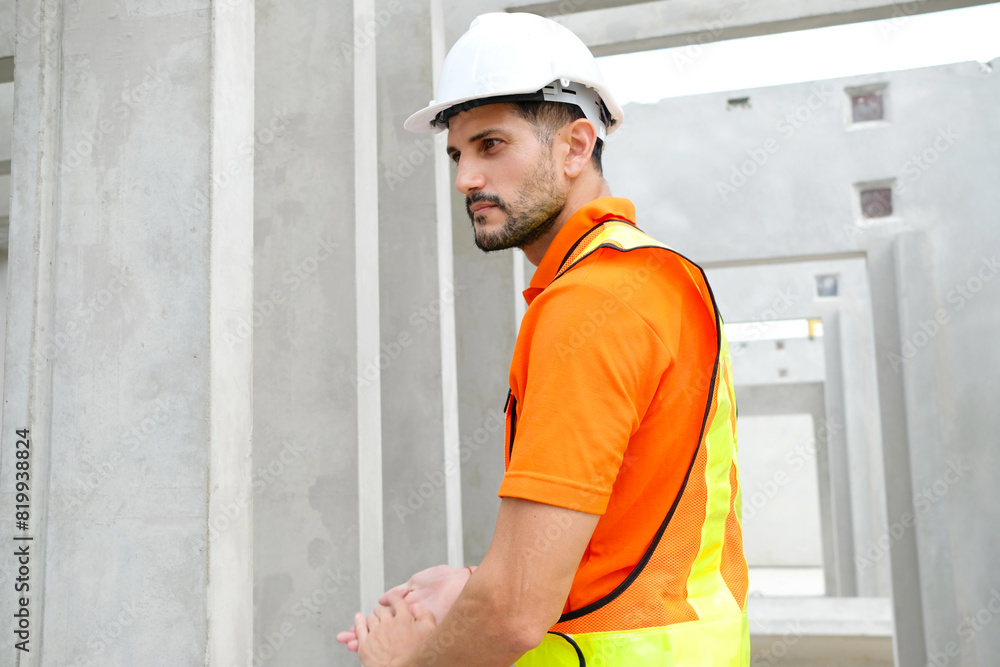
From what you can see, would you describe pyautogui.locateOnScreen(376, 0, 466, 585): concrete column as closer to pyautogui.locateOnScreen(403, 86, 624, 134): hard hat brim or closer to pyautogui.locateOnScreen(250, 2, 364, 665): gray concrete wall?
pyautogui.locateOnScreen(250, 2, 364, 665): gray concrete wall

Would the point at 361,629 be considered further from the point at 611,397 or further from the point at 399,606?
the point at 611,397

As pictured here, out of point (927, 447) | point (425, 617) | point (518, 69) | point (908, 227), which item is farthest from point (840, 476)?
point (425, 617)

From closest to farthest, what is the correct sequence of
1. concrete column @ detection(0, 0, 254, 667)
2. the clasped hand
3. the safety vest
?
the safety vest → the clasped hand → concrete column @ detection(0, 0, 254, 667)

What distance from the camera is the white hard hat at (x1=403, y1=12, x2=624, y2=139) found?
1.88m

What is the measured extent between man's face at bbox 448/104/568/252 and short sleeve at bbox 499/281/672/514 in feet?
1.39

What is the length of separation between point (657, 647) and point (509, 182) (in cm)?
98

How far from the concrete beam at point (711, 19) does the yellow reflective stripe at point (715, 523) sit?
524 cm

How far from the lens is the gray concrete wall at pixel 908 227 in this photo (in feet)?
26.7

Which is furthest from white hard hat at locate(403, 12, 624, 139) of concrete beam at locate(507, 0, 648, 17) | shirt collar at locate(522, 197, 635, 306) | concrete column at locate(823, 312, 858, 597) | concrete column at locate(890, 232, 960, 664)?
concrete column at locate(823, 312, 858, 597)

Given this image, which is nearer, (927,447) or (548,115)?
(548,115)

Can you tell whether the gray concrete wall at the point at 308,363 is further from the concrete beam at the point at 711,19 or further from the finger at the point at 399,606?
the concrete beam at the point at 711,19

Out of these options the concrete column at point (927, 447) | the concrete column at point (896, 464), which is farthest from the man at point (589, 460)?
the concrete column at point (896, 464)

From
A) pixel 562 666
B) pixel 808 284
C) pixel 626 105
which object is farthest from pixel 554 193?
pixel 808 284

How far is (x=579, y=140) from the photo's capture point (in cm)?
190
